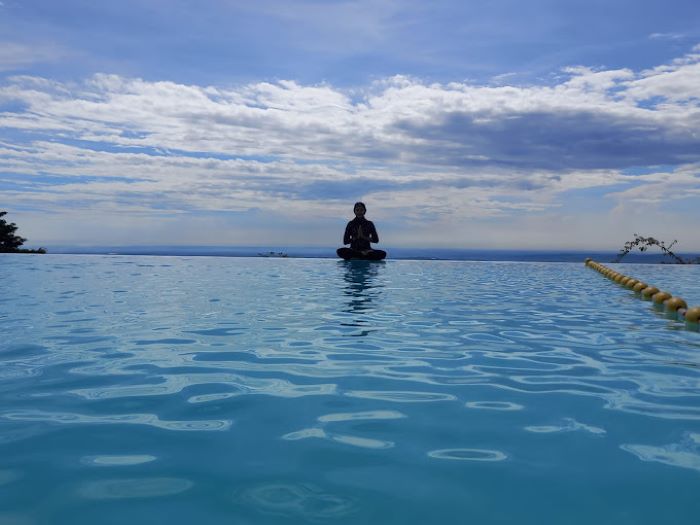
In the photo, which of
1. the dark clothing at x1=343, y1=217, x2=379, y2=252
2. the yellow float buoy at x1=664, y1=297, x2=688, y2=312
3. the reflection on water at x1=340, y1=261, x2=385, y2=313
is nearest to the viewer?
the yellow float buoy at x1=664, y1=297, x2=688, y2=312

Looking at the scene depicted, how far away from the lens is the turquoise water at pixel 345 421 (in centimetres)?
224

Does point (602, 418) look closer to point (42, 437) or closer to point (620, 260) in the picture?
point (42, 437)

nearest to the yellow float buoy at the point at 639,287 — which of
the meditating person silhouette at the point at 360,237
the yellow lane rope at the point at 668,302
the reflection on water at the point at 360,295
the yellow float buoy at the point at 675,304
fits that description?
the yellow lane rope at the point at 668,302

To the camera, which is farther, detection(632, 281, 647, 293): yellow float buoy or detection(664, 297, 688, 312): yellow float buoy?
detection(632, 281, 647, 293): yellow float buoy

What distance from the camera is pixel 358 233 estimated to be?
19656 mm

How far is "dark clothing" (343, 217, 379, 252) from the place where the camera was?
64.3ft

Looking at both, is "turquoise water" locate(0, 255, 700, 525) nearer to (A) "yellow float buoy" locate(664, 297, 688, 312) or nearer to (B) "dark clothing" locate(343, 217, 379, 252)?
(A) "yellow float buoy" locate(664, 297, 688, 312)

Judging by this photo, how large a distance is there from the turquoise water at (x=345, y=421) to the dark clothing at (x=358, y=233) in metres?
12.8

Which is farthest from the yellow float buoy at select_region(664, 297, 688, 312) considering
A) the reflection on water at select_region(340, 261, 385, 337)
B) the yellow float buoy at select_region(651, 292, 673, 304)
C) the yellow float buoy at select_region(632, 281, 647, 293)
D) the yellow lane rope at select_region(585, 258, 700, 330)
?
the reflection on water at select_region(340, 261, 385, 337)

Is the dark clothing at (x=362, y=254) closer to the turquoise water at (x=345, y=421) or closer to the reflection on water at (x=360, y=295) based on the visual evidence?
the reflection on water at (x=360, y=295)

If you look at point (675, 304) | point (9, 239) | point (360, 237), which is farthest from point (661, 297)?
point (9, 239)

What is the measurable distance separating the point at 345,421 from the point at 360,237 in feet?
54.4

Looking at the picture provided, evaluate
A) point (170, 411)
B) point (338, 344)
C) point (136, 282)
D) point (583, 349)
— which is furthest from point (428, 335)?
point (136, 282)

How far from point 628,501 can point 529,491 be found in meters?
0.37
